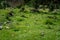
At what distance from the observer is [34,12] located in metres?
24.2

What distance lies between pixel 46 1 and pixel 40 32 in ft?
12.1

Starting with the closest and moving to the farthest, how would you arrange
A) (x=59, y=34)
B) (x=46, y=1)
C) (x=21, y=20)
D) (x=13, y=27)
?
(x=46, y=1) → (x=59, y=34) → (x=13, y=27) → (x=21, y=20)

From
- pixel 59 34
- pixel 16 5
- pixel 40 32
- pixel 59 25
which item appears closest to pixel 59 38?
pixel 59 34

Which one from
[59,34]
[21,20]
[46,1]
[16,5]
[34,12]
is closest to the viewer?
[46,1]

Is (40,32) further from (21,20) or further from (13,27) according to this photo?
(21,20)

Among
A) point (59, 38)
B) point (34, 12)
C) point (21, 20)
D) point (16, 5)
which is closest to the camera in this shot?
point (59, 38)

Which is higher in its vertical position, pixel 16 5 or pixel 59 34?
pixel 59 34

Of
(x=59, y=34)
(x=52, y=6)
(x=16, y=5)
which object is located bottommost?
(x=16, y=5)

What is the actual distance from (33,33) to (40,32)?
1.81 feet

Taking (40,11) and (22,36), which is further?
(40,11)

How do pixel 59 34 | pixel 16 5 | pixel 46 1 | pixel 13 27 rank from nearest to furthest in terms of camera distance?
pixel 46 1 < pixel 59 34 < pixel 13 27 < pixel 16 5

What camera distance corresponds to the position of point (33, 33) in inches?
576

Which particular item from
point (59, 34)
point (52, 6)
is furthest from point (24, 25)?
point (52, 6)

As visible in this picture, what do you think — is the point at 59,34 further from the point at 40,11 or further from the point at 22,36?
the point at 40,11
